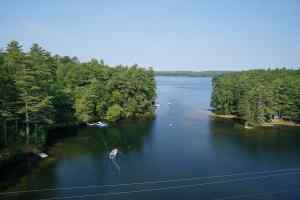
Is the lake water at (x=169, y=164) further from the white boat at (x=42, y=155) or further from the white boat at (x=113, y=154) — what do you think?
the white boat at (x=42, y=155)

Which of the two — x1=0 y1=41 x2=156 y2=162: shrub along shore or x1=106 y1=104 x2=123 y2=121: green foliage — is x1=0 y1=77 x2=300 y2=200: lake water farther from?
x1=106 y1=104 x2=123 y2=121: green foliage

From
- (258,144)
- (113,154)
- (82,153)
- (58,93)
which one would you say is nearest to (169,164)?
(113,154)

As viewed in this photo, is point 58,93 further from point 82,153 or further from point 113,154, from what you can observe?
point 113,154

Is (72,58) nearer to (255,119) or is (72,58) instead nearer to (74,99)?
(74,99)

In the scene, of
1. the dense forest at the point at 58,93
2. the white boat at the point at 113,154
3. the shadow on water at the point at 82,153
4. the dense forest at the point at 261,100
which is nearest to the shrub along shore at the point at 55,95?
the dense forest at the point at 58,93

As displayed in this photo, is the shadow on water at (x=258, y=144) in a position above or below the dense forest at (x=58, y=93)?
below

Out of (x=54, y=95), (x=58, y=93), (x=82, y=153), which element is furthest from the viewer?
(x=58, y=93)

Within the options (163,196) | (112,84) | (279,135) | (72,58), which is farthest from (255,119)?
(72,58)
